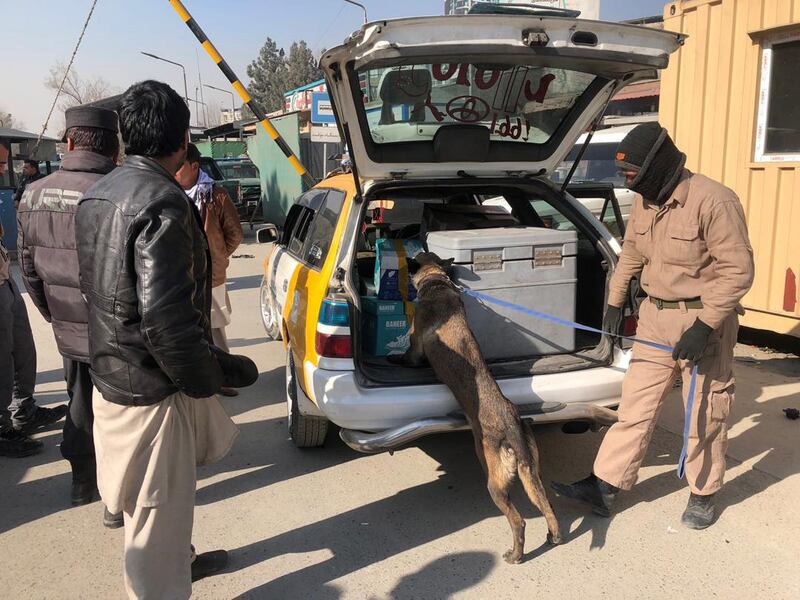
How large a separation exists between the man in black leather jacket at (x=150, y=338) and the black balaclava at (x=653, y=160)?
199 centimetres

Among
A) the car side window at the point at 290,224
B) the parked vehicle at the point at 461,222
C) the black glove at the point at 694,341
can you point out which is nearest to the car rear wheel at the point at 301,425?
the parked vehicle at the point at 461,222

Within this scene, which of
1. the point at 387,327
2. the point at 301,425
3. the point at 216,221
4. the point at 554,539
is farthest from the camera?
the point at 216,221

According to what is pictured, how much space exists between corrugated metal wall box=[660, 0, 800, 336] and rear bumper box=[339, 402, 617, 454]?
10.6ft

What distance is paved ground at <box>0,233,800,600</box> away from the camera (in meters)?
2.81

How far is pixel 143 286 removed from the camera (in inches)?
80.7

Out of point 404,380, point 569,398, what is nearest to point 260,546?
point 404,380

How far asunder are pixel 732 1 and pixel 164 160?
223 inches

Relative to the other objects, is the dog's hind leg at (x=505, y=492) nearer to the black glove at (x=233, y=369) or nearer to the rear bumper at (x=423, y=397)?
the rear bumper at (x=423, y=397)

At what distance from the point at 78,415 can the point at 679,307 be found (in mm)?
3179

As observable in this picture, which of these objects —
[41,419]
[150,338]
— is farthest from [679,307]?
[41,419]

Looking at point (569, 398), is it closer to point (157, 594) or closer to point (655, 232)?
point (655, 232)

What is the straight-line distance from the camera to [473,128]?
376 cm

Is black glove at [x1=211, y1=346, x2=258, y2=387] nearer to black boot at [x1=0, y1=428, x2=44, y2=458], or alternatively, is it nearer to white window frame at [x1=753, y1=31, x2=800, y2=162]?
black boot at [x1=0, y1=428, x2=44, y2=458]

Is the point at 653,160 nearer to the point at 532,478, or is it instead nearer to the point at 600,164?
the point at 532,478
